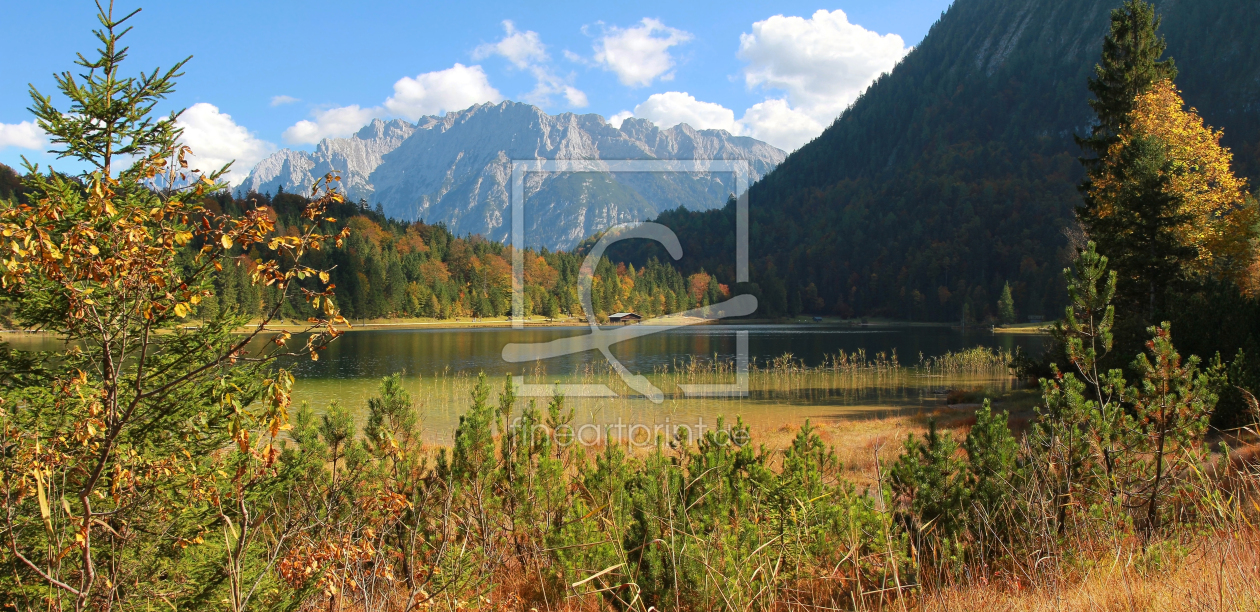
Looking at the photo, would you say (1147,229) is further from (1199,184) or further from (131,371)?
(131,371)

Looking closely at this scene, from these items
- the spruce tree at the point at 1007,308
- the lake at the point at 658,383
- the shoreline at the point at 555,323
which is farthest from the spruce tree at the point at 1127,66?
the spruce tree at the point at 1007,308

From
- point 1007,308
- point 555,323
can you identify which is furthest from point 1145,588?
point 1007,308

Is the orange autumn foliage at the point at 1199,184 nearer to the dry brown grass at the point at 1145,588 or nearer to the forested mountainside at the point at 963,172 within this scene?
the dry brown grass at the point at 1145,588

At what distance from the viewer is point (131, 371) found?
3963 mm

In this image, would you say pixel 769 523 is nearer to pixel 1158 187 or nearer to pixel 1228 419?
pixel 1228 419

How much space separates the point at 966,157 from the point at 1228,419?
471ft

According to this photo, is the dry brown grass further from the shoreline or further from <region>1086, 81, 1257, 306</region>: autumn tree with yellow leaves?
the shoreline

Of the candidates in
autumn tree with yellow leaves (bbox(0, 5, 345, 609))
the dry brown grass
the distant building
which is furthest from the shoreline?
the dry brown grass

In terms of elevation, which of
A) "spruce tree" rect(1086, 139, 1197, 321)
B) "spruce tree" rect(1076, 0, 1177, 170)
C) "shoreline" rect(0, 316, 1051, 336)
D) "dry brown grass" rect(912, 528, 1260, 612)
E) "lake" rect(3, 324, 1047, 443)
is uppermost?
"spruce tree" rect(1076, 0, 1177, 170)

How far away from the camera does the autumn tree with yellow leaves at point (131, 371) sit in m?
2.33

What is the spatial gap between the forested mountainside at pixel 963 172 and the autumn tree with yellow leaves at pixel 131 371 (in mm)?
82627

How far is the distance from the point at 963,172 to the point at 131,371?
14656cm

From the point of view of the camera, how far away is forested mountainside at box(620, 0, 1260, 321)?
100 metres

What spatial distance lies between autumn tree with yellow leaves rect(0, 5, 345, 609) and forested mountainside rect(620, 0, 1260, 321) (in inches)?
3253
